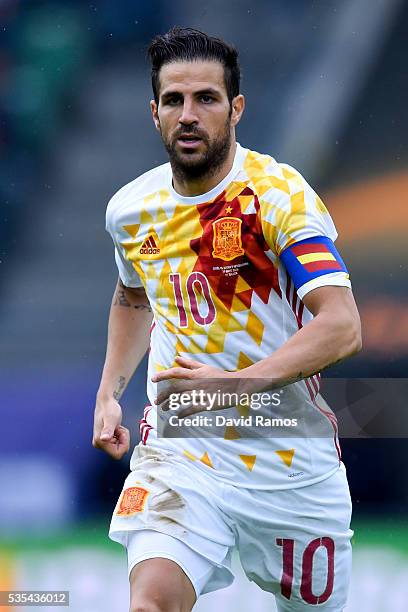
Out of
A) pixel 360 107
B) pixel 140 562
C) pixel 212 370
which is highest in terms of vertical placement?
pixel 360 107

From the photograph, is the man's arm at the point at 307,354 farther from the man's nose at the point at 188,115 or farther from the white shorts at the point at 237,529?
the man's nose at the point at 188,115

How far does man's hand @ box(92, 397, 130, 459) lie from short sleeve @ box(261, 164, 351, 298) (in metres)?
0.79

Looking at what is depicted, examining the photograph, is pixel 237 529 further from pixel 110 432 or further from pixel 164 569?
pixel 110 432

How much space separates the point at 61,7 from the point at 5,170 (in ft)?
2.48

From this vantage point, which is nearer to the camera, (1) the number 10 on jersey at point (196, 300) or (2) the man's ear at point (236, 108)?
(1) the number 10 on jersey at point (196, 300)

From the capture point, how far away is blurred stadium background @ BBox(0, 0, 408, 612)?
535 cm

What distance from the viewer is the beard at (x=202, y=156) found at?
3.67 m

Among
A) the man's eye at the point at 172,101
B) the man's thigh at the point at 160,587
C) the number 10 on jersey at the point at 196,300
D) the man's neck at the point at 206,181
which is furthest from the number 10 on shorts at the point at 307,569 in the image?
the man's eye at the point at 172,101

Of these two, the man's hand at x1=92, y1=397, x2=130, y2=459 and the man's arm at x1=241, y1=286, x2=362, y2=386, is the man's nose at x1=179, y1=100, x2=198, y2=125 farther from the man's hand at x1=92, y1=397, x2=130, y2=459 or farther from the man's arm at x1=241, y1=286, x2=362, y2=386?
the man's hand at x1=92, y1=397, x2=130, y2=459

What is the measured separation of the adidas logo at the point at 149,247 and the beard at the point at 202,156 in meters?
0.24

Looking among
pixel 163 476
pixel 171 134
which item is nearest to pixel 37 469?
pixel 163 476

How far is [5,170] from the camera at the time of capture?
5.39 meters

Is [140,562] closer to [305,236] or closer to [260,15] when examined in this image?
[305,236]

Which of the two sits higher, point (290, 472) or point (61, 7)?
point (61, 7)
